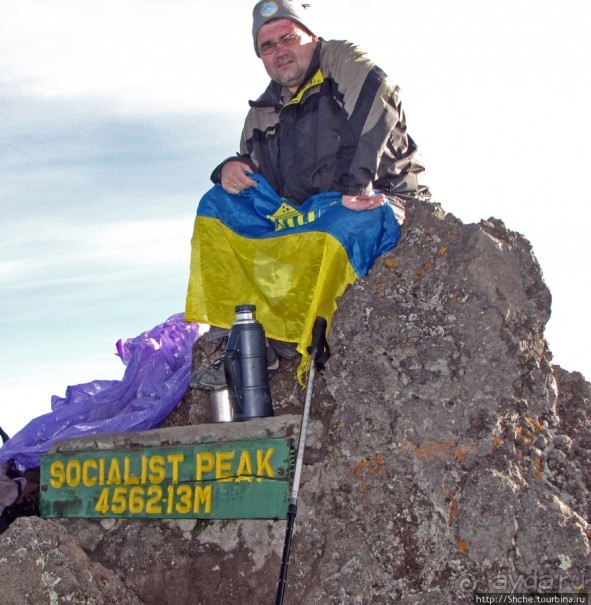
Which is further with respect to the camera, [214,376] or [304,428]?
[214,376]

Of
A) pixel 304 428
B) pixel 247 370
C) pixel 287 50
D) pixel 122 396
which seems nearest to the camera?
pixel 304 428

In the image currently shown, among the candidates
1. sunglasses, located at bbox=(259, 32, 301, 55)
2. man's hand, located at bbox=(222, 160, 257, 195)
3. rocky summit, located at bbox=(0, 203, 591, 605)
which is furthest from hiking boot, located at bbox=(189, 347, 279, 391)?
sunglasses, located at bbox=(259, 32, 301, 55)

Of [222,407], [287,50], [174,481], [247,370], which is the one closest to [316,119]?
[287,50]

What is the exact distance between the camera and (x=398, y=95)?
4.18m

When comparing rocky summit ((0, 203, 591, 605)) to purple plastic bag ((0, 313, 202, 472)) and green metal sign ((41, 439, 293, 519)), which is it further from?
purple plastic bag ((0, 313, 202, 472))

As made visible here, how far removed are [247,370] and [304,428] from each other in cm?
66

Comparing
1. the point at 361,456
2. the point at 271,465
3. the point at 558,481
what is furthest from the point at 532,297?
the point at 271,465

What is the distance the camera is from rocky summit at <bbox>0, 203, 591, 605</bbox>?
3.11 m

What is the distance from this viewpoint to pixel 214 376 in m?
4.25

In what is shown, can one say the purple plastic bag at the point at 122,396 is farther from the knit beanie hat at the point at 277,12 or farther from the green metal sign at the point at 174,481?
the knit beanie hat at the point at 277,12

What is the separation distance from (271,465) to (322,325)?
2.30 feet

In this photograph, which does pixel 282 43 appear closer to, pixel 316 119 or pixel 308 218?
pixel 316 119

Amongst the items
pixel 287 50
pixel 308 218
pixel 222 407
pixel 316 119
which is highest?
pixel 287 50

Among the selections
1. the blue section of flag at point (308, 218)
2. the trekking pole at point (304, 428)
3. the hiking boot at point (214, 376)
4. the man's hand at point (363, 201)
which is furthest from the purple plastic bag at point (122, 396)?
the man's hand at point (363, 201)
